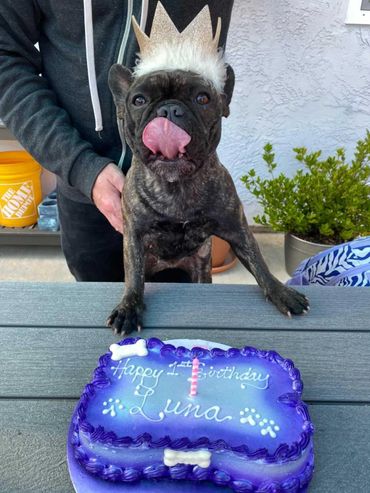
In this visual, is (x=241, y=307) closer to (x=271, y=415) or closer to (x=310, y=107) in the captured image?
(x=271, y=415)

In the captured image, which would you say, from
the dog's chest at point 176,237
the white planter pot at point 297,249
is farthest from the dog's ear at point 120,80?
the white planter pot at point 297,249

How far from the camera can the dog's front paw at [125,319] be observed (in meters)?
0.91

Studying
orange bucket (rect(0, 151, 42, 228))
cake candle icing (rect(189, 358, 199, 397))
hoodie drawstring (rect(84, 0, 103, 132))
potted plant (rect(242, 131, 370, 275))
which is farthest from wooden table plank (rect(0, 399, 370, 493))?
orange bucket (rect(0, 151, 42, 228))

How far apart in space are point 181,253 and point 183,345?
1.14ft

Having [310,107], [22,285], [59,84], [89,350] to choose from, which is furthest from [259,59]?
[89,350]

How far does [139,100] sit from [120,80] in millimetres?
121

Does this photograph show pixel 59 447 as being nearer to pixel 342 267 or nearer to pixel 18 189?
pixel 342 267

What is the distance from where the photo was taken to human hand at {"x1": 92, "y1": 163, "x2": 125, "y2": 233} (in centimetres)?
117

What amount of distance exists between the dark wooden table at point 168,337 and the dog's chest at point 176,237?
86 millimetres

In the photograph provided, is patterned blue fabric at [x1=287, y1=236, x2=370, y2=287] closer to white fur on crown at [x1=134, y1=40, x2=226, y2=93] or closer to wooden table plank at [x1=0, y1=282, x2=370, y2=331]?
wooden table plank at [x1=0, y1=282, x2=370, y2=331]

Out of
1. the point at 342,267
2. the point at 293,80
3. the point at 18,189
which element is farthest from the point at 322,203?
the point at 18,189

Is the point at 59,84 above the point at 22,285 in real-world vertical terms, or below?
above

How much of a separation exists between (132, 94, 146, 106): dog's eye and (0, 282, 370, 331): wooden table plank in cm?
43

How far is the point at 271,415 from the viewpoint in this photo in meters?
0.62
